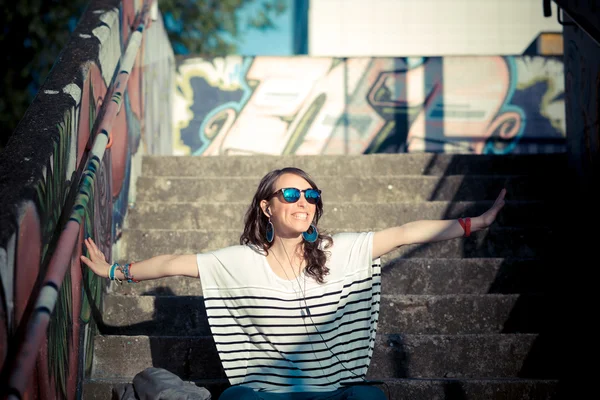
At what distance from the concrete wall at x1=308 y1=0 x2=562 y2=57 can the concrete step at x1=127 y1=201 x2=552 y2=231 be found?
915cm

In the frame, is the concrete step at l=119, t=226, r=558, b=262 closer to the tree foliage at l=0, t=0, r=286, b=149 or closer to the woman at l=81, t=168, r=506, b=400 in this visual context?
the woman at l=81, t=168, r=506, b=400

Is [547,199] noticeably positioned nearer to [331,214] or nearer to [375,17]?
[331,214]

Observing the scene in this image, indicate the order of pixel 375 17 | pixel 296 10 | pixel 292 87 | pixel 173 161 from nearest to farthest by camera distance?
pixel 173 161 < pixel 292 87 < pixel 375 17 < pixel 296 10

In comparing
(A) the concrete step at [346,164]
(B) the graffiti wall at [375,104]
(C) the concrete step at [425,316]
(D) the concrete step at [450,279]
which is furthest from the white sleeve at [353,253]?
(B) the graffiti wall at [375,104]

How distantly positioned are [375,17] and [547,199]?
9.37 metres

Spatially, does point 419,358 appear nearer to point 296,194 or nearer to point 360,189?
point 296,194

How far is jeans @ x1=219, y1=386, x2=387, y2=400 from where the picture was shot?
2982mm

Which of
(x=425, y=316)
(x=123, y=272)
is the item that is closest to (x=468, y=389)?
(x=425, y=316)

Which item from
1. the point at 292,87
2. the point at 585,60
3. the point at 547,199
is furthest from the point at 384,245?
the point at 292,87

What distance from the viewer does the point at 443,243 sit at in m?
5.08

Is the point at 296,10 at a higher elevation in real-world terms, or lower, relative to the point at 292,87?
higher

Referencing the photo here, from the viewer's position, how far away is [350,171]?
6.44 meters

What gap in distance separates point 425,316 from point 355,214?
1403 mm

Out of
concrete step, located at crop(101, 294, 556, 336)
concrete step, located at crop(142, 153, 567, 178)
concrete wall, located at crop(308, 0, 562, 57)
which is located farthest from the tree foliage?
concrete step, located at crop(101, 294, 556, 336)
